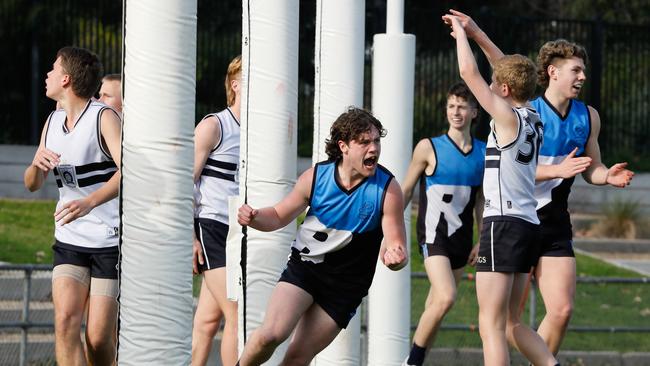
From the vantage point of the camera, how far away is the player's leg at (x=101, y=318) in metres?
8.56

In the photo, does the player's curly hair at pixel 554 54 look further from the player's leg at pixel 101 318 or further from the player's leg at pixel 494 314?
the player's leg at pixel 101 318

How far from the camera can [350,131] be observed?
8.09 meters

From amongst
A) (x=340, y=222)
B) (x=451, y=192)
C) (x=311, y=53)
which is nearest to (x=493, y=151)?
(x=340, y=222)

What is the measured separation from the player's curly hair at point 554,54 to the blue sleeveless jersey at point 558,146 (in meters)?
0.18

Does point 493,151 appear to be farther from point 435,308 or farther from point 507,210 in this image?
point 435,308

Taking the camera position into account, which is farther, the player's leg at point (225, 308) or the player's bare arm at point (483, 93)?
the player's leg at point (225, 308)

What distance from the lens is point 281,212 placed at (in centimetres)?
806

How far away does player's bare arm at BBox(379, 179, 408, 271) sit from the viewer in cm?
773

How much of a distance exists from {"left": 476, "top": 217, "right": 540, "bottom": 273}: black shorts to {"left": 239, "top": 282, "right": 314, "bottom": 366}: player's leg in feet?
4.20

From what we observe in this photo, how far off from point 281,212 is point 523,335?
78.7 inches

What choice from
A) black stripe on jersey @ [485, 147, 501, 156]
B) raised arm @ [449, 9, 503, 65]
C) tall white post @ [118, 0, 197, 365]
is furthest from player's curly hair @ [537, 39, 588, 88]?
tall white post @ [118, 0, 197, 365]

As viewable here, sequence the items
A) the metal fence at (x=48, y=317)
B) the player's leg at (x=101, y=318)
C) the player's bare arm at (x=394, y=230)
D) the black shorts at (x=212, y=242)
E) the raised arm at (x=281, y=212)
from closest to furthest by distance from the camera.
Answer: the player's bare arm at (x=394, y=230) < the raised arm at (x=281, y=212) < the player's leg at (x=101, y=318) < the black shorts at (x=212, y=242) < the metal fence at (x=48, y=317)

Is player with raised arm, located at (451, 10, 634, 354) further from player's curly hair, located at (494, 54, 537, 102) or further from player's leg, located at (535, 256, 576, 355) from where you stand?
player's curly hair, located at (494, 54, 537, 102)

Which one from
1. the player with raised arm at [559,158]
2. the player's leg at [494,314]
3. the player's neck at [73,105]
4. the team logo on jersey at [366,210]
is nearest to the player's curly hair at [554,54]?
the player with raised arm at [559,158]
